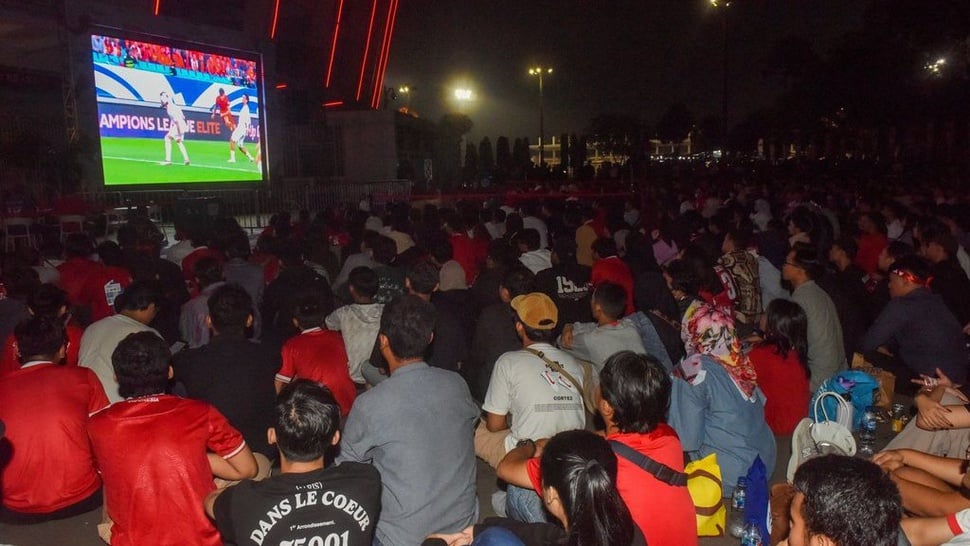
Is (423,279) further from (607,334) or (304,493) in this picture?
(304,493)

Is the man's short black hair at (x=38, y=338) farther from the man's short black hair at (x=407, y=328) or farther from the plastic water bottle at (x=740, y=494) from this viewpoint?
the plastic water bottle at (x=740, y=494)

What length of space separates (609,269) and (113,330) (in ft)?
14.9

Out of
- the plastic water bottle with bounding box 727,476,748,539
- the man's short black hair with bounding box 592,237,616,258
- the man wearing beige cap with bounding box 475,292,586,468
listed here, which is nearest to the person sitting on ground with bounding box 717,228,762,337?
the man's short black hair with bounding box 592,237,616,258

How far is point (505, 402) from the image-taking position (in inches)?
159

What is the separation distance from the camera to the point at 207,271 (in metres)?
6.11

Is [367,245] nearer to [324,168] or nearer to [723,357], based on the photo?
[723,357]

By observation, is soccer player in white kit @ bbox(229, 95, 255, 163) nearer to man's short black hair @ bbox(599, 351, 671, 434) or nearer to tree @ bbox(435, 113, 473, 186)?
tree @ bbox(435, 113, 473, 186)

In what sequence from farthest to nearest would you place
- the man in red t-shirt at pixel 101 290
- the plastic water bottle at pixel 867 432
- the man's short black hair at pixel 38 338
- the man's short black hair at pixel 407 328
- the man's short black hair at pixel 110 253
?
the man's short black hair at pixel 110 253, the man in red t-shirt at pixel 101 290, the plastic water bottle at pixel 867 432, the man's short black hair at pixel 38 338, the man's short black hair at pixel 407 328

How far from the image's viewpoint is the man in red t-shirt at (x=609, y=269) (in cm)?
745

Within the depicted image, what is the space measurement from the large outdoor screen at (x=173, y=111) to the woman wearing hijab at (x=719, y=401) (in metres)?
17.0

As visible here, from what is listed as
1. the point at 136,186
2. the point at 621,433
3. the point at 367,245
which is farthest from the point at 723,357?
the point at 136,186

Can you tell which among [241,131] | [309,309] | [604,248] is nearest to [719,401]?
[309,309]

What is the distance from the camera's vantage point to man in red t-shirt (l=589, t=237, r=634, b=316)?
7.45m

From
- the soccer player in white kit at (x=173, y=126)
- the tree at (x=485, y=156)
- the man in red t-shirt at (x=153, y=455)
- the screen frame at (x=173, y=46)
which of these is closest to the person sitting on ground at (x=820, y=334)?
the man in red t-shirt at (x=153, y=455)
